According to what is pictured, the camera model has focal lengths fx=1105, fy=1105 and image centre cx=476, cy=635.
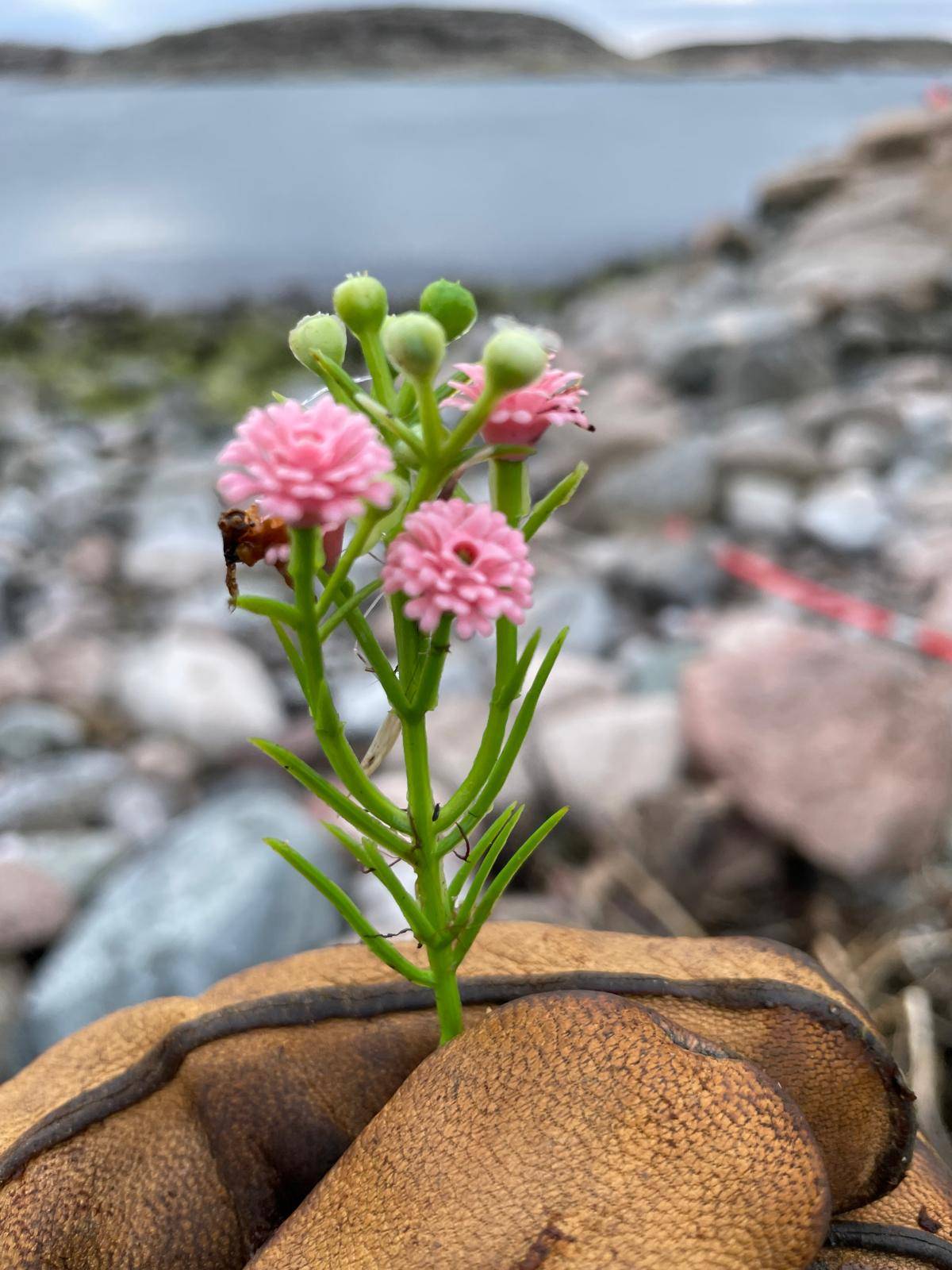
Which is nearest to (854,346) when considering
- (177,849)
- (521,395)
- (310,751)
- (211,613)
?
(211,613)

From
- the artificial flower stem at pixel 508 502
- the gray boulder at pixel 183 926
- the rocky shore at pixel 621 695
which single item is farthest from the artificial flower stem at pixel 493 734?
the gray boulder at pixel 183 926

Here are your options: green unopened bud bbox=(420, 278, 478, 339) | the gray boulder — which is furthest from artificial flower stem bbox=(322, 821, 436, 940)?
the gray boulder

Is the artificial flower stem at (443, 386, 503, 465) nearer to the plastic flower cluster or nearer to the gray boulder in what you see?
the plastic flower cluster

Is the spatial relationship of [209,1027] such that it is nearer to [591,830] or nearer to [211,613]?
[591,830]

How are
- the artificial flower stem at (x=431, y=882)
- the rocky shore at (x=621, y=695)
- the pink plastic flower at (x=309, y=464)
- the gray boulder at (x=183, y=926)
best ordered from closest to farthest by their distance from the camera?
1. the pink plastic flower at (x=309, y=464)
2. the artificial flower stem at (x=431, y=882)
3. the gray boulder at (x=183, y=926)
4. the rocky shore at (x=621, y=695)

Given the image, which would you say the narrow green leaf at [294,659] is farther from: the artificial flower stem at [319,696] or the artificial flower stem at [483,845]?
the artificial flower stem at [483,845]

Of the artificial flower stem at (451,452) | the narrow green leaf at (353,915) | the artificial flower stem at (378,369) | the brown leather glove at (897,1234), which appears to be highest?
the artificial flower stem at (378,369)

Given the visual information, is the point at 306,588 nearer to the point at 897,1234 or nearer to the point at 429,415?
the point at 429,415
